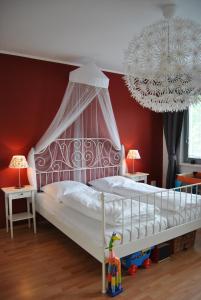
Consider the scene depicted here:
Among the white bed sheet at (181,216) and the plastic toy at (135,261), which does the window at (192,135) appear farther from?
the plastic toy at (135,261)

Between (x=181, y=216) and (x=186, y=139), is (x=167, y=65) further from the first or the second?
(x=186, y=139)

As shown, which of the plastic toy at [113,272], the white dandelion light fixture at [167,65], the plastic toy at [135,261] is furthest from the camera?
the plastic toy at [135,261]

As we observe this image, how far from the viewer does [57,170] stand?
4414mm

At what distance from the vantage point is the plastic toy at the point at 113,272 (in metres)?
2.40

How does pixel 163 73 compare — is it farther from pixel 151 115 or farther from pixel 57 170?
pixel 151 115

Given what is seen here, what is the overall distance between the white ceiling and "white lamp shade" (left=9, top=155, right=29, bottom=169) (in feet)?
5.51

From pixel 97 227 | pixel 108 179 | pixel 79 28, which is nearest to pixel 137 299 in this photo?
pixel 97 227

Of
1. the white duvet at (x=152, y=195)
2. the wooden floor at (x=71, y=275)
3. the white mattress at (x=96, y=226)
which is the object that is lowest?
the wooden floor at (x=71, y=275)

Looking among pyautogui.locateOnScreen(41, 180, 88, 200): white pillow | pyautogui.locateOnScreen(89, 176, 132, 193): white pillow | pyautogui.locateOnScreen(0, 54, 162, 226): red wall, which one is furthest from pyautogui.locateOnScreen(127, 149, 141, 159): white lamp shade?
pyautogui.locateOnScreen(0, 54, 162, 226): red wall

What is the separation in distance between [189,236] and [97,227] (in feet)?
4.75

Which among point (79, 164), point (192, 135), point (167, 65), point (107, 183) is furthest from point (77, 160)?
point (167, 65)

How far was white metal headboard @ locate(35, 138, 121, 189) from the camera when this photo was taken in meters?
4.31

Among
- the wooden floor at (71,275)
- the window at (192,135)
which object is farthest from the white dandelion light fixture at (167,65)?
the window at (192,135)

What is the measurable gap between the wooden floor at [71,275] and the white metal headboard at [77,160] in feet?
4.03
